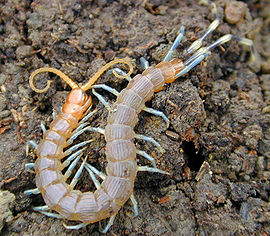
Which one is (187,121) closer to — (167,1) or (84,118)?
(84,118)

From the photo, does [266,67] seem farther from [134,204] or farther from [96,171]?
[96,171]

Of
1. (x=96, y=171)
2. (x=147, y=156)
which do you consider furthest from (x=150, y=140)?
(x=96, y=171)

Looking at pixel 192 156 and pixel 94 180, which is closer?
pixel 94 180

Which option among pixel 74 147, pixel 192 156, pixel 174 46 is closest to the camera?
pixel 74 147

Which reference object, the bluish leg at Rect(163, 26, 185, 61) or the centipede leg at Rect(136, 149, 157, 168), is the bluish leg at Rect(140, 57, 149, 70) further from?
the centipede leg at Rect(136, 149, 157, 168)

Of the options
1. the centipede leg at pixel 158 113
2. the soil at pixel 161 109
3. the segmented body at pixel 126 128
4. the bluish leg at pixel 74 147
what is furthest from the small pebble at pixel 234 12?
the bluish leg at pixel 74 147

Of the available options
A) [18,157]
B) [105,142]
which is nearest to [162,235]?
[105,142]

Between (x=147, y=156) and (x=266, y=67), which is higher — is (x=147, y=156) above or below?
below
